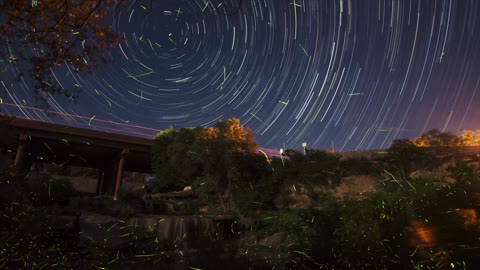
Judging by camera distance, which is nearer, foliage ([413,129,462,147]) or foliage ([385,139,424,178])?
foliage ([385,139,424,178])

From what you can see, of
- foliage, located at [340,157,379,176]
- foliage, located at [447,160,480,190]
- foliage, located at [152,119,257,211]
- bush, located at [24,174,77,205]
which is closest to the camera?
foliage, located at [447,160,480,190]

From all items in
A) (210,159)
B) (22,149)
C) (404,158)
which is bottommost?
(22,149)

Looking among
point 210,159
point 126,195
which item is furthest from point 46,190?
point 210,159

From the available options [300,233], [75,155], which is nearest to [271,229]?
[300,233]

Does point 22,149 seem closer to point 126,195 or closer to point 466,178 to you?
point 126,195

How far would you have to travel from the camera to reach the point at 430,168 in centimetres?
1945

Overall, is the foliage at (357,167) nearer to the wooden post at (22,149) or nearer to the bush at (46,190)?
the bush at (46,190)

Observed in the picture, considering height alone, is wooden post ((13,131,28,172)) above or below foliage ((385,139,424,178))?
below

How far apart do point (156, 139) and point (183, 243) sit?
13152mm

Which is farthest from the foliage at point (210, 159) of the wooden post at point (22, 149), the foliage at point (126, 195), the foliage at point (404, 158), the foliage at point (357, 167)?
the wooden post at point (22, 149)

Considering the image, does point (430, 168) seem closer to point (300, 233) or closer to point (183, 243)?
point (300, 233)

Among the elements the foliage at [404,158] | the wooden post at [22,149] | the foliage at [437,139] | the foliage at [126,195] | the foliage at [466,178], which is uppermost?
the foliage at [437,139]

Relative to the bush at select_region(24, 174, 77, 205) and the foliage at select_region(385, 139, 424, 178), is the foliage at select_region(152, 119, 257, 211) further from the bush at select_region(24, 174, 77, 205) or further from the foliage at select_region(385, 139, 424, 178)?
the foliage at select_region(385, 139, 424, 178)

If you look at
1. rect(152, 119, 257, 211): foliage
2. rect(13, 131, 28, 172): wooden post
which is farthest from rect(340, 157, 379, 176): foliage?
rect(13, 131, 28, 172): wooden post
